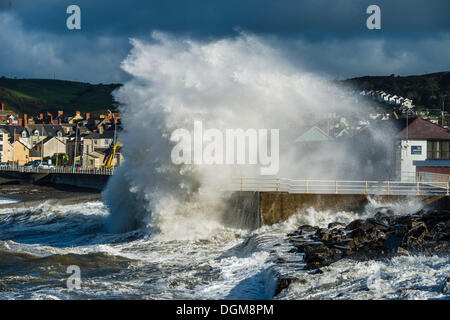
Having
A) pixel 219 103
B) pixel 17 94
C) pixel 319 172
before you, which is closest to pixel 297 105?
pixel 219 103

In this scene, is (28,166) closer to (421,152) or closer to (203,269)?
(421,152)

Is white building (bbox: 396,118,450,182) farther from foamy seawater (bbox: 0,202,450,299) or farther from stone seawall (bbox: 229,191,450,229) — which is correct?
foamy seawater (bbox: 0,202,450,299)

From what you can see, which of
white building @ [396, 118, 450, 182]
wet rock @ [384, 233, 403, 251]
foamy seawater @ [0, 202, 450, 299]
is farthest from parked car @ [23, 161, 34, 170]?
wet rock @ [384, 233, 403, 251]

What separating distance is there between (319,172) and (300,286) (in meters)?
19.0

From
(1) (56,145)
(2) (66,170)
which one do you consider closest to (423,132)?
(2) (66,170)

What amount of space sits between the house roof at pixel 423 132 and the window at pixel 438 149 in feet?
1.02

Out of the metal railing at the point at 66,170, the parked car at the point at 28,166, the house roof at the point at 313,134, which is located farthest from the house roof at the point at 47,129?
the house roof at the point at 313,134

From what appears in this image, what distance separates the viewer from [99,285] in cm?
1591

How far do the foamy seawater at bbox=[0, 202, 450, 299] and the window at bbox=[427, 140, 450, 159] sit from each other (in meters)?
11.6

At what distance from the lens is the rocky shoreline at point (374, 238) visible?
16.7m

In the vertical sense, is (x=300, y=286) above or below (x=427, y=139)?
below

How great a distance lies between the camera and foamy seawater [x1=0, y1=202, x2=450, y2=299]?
1395 cm

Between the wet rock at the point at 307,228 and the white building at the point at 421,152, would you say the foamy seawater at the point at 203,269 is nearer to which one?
the wet rock at the point at 307,228
